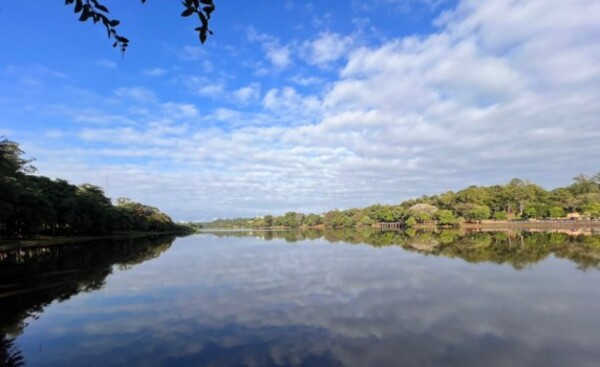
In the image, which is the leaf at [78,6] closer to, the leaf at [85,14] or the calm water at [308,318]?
the leaf at [85,14]

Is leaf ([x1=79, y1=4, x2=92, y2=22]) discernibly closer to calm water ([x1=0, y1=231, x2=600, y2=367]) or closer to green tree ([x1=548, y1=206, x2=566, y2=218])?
calm water ([x1=0, y1=231, x2=600, y2=367])

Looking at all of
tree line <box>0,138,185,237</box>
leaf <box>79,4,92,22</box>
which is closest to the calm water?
leaf <box>79,4,92,22</box>

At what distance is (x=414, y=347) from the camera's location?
8.83 meters

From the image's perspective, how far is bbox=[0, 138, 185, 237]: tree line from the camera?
4075 centimetres

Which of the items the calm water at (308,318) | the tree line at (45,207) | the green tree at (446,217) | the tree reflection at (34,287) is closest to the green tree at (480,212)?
the green tree at (446,217)

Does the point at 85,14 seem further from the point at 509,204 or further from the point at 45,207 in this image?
the point at 509,204

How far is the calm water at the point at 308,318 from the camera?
8492 mm

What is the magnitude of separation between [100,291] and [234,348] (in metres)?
10.5

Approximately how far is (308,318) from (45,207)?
45802mm

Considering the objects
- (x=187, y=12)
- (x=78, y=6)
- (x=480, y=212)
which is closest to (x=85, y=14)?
(x=78, y=6)

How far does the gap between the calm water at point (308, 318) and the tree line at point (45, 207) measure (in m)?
24.5

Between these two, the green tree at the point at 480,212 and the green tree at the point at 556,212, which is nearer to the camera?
the green tree at the point at 556,212

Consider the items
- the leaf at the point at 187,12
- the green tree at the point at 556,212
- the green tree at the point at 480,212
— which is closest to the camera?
the leaf at the point at 187,12

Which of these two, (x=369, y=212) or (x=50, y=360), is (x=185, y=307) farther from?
(x=369, y=212)
